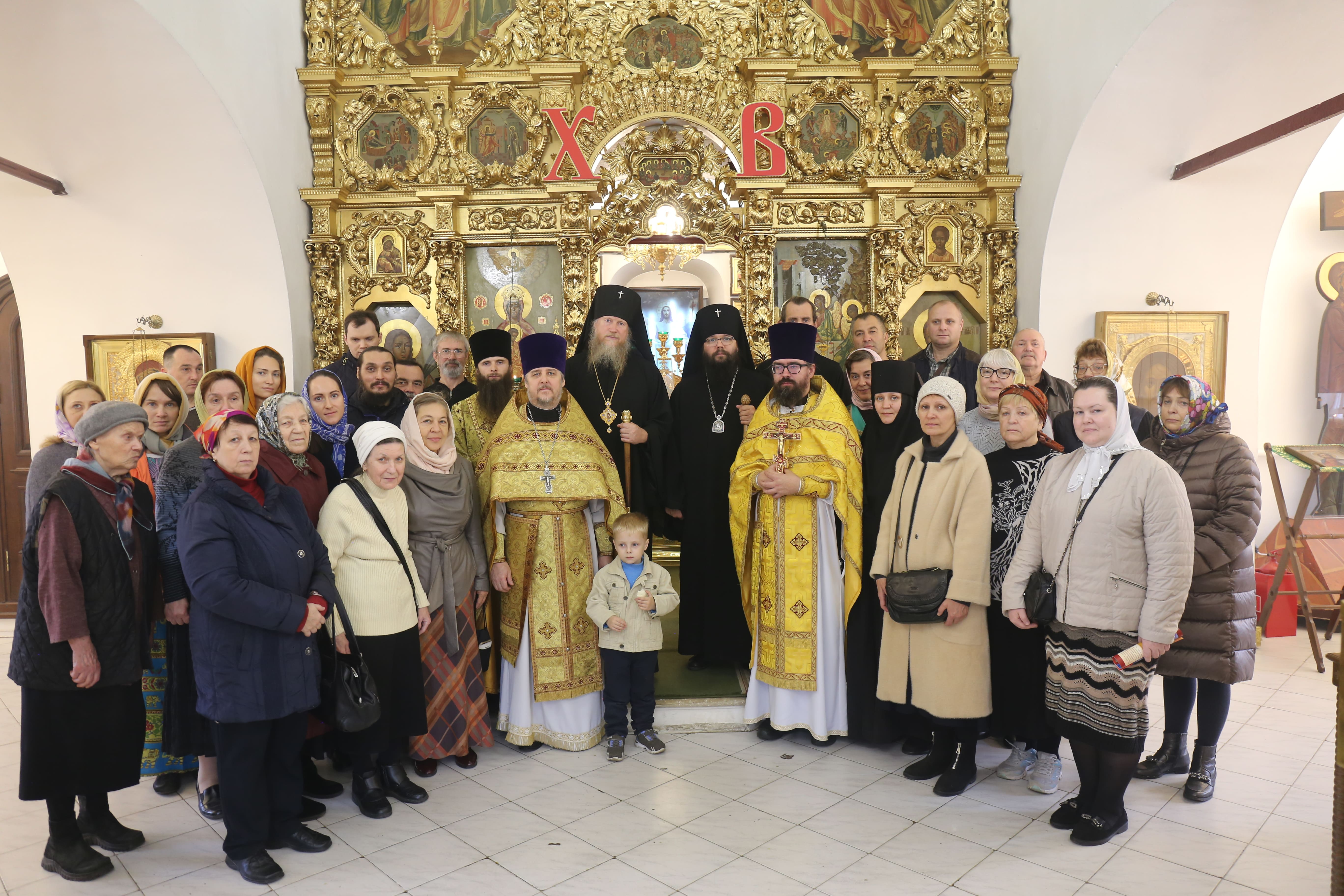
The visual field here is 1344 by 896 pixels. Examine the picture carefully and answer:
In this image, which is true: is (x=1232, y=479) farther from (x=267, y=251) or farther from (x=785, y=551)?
(x=267, y=251)

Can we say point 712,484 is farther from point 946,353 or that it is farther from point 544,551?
point 946,353

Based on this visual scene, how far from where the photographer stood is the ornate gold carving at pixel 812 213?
666 centimetres

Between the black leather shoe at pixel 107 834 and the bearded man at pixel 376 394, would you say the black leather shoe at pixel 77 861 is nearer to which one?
the black leather shoe at pixel 107 834

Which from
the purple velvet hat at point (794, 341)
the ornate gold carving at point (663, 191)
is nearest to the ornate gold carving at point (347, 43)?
the ornate gold carving at point (663, 191)

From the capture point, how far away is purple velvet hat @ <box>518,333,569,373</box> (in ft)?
13.2

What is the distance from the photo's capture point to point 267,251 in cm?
612

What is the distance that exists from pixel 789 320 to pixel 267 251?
12.7 feet

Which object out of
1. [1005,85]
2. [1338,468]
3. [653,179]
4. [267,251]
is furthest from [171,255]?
[1338,468]

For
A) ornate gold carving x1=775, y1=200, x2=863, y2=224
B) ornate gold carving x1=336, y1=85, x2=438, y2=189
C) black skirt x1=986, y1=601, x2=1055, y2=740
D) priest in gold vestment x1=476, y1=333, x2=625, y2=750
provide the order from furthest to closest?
ornate gold carving x1=775, y1=200, x2=863, y2=224
ornate gold carving x1=336, y1=85, x2=438, y2=189
priest in gold vestment x1=476, y1=333, x2=625, y2=750
black skirt x1=986, y1=601, x2=1055, y2=740

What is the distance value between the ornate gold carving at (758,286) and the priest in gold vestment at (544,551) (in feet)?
9.11

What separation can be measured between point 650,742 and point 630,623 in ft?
2.10

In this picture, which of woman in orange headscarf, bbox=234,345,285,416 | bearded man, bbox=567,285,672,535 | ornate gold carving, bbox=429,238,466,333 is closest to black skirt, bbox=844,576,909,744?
bearded man, bbox=567,285,672,535

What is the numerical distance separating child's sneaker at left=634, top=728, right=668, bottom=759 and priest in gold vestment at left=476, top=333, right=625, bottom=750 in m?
0.23

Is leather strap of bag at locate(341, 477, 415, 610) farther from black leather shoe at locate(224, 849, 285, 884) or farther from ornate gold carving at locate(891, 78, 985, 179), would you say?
ornate gold carving at locate(891, 78, 985, 179)
